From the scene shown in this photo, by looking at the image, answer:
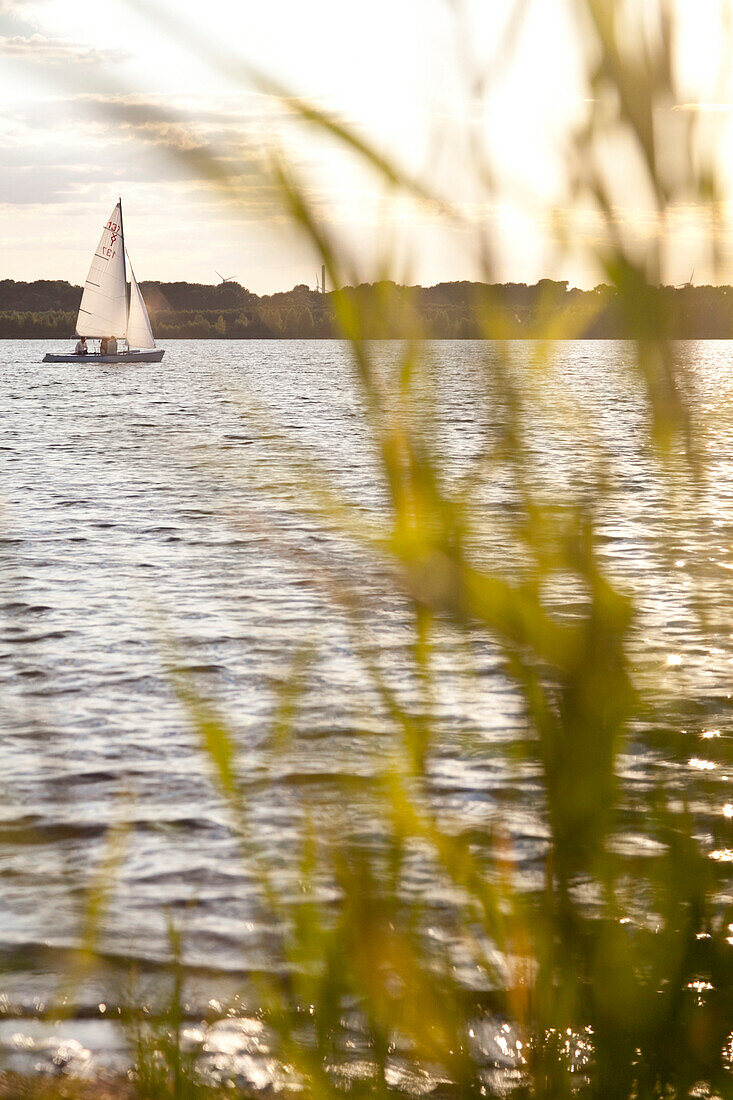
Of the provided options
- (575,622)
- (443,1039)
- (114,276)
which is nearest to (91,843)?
(443,1039)

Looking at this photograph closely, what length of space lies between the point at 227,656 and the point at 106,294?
202 feet

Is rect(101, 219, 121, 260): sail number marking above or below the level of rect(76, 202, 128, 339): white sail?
above

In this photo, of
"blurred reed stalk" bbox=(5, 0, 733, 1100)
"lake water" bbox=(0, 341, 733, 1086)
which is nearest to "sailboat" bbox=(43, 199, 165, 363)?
"lake water" bbox=(0, 341, 733, 1086)

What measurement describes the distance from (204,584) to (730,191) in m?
14.8

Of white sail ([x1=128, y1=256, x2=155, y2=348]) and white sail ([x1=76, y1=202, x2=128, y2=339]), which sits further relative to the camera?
white sail ([x1=128, y1=256, x2=155, y2=348])

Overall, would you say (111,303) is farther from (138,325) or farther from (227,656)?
(227,656)

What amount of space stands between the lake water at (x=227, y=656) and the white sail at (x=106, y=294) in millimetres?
45585

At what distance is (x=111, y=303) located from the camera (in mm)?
69812

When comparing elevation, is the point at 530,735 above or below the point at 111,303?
below

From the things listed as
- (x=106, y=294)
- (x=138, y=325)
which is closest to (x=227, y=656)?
(x=106, y=294)

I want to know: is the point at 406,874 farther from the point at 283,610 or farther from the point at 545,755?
the point at 283,610

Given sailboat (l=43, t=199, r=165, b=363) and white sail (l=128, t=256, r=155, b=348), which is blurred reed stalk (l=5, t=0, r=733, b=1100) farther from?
white sail (l=128, t=256, r=155, b=348)

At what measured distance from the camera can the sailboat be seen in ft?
217

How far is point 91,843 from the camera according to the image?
275 inches
